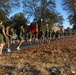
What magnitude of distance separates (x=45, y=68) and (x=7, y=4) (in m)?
54.2

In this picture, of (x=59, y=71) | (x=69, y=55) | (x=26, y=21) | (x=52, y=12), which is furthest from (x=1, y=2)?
(x=59, y=71)

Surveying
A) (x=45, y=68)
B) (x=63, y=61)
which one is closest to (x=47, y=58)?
(x=63, y=61)

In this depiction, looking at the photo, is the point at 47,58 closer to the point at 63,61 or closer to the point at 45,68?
the point at 63,61

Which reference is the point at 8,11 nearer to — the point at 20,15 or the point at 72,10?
the point at 20,15

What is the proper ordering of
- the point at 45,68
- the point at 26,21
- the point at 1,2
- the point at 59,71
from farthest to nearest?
1. the point at 26,21
2. the point at 1,2
3. the point at 45,68
4. the point at 59,71

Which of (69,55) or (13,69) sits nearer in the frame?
(13,69)

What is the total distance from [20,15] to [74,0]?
Result: 14.4 meters

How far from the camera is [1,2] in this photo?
6091cm

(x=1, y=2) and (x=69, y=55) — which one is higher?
(x=1, y=2)

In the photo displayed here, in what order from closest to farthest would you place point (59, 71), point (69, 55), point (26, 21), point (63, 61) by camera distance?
point (59, 71) < point (63, 61) < point (69, 55) < point (26, 21)

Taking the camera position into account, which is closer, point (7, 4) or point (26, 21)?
point (7, 4)

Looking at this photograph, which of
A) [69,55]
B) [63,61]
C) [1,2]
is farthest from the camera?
[1,2]

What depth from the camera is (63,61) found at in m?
11.1

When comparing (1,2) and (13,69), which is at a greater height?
(1,2)
